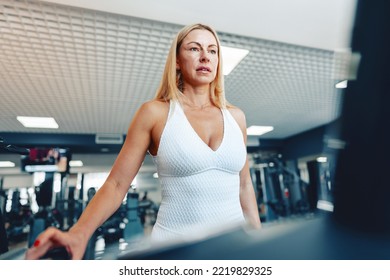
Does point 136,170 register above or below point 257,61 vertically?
below

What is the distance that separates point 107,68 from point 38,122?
2406 mm

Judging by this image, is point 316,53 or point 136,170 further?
point 316,53

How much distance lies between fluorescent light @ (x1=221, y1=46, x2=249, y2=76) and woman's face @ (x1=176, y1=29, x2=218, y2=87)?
1581 millimetres

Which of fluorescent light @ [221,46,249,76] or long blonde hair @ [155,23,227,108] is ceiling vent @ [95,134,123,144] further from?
long blonde hair @ [155,23,227,108]

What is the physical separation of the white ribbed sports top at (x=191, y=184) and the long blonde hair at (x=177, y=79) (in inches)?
5.4

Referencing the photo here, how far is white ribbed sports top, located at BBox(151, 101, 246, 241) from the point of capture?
1.81 feet

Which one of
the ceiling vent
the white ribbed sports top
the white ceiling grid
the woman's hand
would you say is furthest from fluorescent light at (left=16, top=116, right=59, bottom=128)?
the woman's hand

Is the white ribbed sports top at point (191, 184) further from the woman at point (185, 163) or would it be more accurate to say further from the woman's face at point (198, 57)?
the woman's face at point (198, 57)

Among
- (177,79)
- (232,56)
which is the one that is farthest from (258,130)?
(177,79)

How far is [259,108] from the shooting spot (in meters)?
3.93
